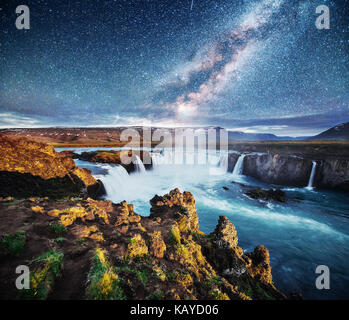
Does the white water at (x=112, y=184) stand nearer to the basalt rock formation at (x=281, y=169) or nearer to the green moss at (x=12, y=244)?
the green moss at (x=12, y=244)

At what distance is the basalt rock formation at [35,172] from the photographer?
8844 mm

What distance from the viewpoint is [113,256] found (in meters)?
4.21

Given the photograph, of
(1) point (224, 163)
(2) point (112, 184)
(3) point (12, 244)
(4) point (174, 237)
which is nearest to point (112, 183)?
(2) point (112, 184)

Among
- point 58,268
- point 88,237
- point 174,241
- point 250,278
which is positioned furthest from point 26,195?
point 250,278

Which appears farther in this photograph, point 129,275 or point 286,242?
point 286,242

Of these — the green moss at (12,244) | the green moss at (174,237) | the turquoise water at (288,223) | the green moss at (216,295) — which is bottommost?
the turquoise water at (288,223)

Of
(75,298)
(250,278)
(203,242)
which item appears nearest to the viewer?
(75,298)

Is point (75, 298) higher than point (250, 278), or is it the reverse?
point (75, 298)

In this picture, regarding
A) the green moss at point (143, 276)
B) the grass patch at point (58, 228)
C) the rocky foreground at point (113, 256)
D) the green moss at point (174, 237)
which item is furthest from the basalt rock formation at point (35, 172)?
the green moss at point (143, 276)

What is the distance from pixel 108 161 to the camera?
92.2ft

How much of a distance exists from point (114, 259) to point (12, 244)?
267 cm

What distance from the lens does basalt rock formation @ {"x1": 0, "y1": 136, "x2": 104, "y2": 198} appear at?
348 inches

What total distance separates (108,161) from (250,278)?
1101 inches
